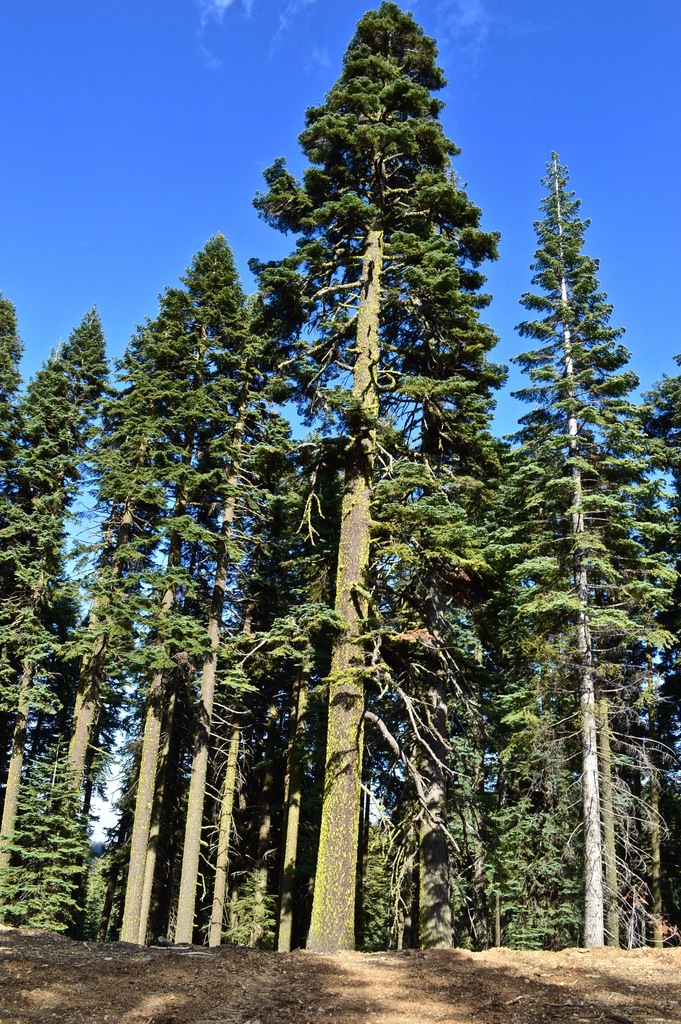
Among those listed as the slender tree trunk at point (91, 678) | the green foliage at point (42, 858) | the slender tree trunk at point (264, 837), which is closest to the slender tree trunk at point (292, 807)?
the slender tree trunk at point (264, 837)

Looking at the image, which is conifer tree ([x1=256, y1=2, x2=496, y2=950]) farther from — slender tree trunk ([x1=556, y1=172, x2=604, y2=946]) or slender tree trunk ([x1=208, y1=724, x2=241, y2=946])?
slender tree trunk ([x1=208, y1=724, x2=241, y2=946])

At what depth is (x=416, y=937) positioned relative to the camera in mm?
21703

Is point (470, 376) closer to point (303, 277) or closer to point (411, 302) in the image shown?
point (411, 302)

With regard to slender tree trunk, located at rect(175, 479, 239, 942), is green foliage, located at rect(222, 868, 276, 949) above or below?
below

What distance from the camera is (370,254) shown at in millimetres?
12727

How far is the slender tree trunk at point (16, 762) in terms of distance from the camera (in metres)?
16.4

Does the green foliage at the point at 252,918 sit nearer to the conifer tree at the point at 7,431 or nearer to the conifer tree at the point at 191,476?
the conifer tree at the point at 191,476

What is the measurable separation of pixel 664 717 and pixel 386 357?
1548cm

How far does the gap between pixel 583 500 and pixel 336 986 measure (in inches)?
390

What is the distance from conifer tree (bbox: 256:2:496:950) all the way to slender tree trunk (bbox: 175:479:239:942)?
5.66 meters

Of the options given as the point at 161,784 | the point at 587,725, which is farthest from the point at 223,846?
the point at 587,725

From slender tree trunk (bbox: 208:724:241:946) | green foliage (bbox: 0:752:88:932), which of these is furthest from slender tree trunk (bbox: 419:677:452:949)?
green foliage (bbox: 0:752:88:932)

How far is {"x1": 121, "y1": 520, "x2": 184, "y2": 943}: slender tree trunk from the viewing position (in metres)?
14.2

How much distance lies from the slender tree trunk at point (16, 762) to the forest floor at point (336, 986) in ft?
31.3
